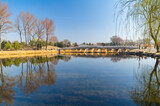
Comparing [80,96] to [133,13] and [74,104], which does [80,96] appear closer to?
[74,104]

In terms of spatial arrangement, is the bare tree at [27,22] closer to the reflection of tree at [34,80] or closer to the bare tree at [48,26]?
the bare tree at [48,26]

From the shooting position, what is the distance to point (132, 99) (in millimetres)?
3062

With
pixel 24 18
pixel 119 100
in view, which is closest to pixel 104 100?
pixel 119 100

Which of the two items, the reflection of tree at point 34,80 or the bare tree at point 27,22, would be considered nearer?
the reflection of tree at point 34,80

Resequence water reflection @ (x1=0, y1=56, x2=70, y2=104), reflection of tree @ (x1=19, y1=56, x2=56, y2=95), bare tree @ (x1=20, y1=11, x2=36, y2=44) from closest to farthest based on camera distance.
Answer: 1. water reflection @ (x1=0, y1=56, x2=70, y2=104)
2. reflection of tree @ (x1=19, y1=56, x2=56, y2=95)
3. bare tree @ (x1=20, y1=11, x2=36, y2=44)

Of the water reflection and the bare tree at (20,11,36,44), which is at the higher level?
the bare tree at (20,11,36,44)

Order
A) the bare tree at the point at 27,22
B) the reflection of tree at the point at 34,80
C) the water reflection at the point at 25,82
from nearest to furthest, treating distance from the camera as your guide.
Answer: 1. the water reflection at the point at 25,82
2. the reflection of tree at the point at 34,80
3. the bare tree at the point at 27,22

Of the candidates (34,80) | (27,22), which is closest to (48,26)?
(27,22)

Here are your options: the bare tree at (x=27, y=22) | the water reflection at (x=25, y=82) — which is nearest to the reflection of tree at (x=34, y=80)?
the water reflection at (x=25, y=82)

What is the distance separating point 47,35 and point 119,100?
126ft

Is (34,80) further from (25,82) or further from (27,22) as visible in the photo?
(27,22)

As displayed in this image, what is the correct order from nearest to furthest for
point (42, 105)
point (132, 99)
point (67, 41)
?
1. point (42, 105)
2. point (132, 99)
3. point (67, 41)

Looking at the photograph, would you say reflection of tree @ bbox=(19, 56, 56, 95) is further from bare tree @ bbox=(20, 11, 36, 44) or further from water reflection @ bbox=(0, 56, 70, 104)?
bare tree @ bbox=(20, 11, 36, 44)

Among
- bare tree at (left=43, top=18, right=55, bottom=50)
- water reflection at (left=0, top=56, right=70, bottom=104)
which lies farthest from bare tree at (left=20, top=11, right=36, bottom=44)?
water reflection at (left=0, top=56, right=70, bottom=104)
